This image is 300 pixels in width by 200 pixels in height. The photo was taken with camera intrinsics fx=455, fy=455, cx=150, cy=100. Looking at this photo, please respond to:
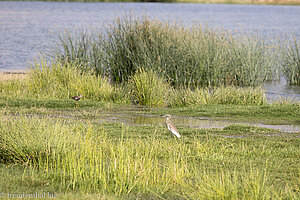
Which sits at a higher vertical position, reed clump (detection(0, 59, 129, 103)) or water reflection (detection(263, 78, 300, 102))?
reed clump (detection(0, 59, 129, 103))

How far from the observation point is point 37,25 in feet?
144

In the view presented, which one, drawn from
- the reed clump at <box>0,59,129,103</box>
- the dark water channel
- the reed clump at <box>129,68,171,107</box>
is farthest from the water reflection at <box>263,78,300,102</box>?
the dark water channel

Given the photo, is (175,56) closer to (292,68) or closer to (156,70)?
(156,70)

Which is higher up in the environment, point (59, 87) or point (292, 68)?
point (59, 87)

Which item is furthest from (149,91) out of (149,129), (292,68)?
(292,68)

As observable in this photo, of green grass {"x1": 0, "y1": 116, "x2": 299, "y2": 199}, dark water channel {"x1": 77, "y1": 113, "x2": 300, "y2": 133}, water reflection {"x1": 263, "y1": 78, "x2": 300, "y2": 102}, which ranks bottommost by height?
water reflection {"x1": 263, "y1": 78, "x2": 300, "y2": 102}

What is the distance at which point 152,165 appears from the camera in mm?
6238

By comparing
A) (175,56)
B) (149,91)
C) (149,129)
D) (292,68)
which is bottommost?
(292,68)

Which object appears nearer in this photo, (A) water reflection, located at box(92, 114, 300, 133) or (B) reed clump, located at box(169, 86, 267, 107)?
(A) water reflection, located at box(92, 114, 300, 133)

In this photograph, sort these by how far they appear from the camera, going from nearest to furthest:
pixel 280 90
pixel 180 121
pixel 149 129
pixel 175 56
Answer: pixel 149 129 < pixel 180 121 < pixel 175 56 < pixel 280 90

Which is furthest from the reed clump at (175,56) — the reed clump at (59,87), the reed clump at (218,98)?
the reed clump at (218,98)

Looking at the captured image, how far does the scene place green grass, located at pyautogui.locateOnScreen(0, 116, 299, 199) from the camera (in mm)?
5246

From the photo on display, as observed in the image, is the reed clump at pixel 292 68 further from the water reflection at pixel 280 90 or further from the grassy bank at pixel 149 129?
the grassy bank at pixel 149 129

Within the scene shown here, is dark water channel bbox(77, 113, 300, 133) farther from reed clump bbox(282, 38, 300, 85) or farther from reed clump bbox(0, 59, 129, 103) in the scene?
reed clump bbox(282, 38, 300, 85)
